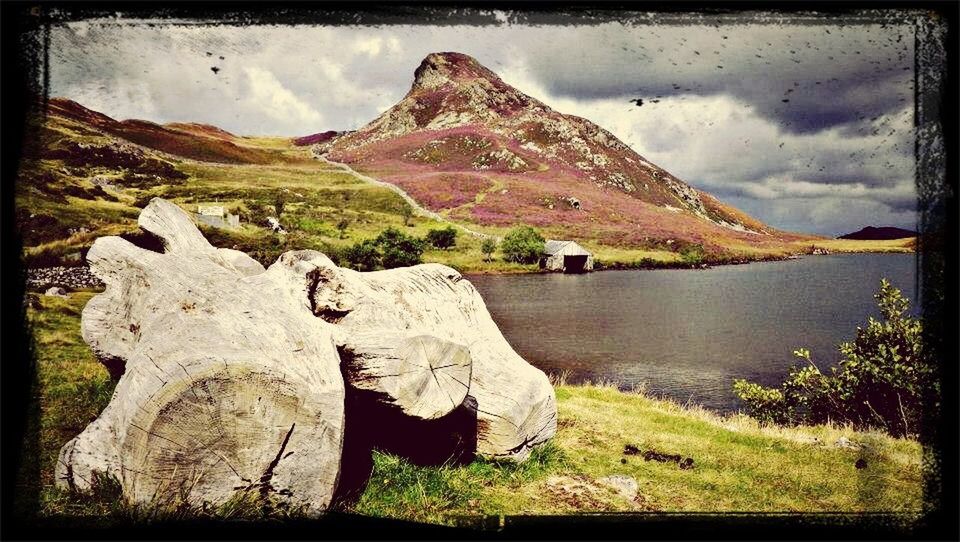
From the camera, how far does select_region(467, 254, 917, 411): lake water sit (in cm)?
976

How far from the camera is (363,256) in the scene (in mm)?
8617

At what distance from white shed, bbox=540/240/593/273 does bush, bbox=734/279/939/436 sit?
3899 mm

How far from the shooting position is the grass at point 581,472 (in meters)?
5.03

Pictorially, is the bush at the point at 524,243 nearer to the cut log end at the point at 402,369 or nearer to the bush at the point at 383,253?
the bush at the point at 383,253

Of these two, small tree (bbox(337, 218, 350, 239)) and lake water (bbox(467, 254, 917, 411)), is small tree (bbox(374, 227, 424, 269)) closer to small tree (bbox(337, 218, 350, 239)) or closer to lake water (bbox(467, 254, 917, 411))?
small tree (bbox(337, 218, 350, 239))

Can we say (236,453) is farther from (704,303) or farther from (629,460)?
(704,303)

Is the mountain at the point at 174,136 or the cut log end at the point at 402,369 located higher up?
the mountain at the point at 174,136

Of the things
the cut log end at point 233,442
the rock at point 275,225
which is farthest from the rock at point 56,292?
the cut log end at point 233,442

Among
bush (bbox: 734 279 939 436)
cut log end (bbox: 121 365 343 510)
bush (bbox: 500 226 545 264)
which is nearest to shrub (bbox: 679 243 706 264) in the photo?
bush (bbox: 734 279 939 436)

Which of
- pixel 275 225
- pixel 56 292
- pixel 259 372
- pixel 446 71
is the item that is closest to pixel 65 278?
pixel 56 292

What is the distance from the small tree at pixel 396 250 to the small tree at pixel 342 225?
2.15 feet

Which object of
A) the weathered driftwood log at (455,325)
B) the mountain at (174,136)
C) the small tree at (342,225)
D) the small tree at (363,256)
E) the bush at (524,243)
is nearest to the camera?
the weathered driftwood log at (455,325)

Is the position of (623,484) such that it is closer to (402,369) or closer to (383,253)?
(402,369)

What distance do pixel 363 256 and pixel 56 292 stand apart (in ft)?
15.2
